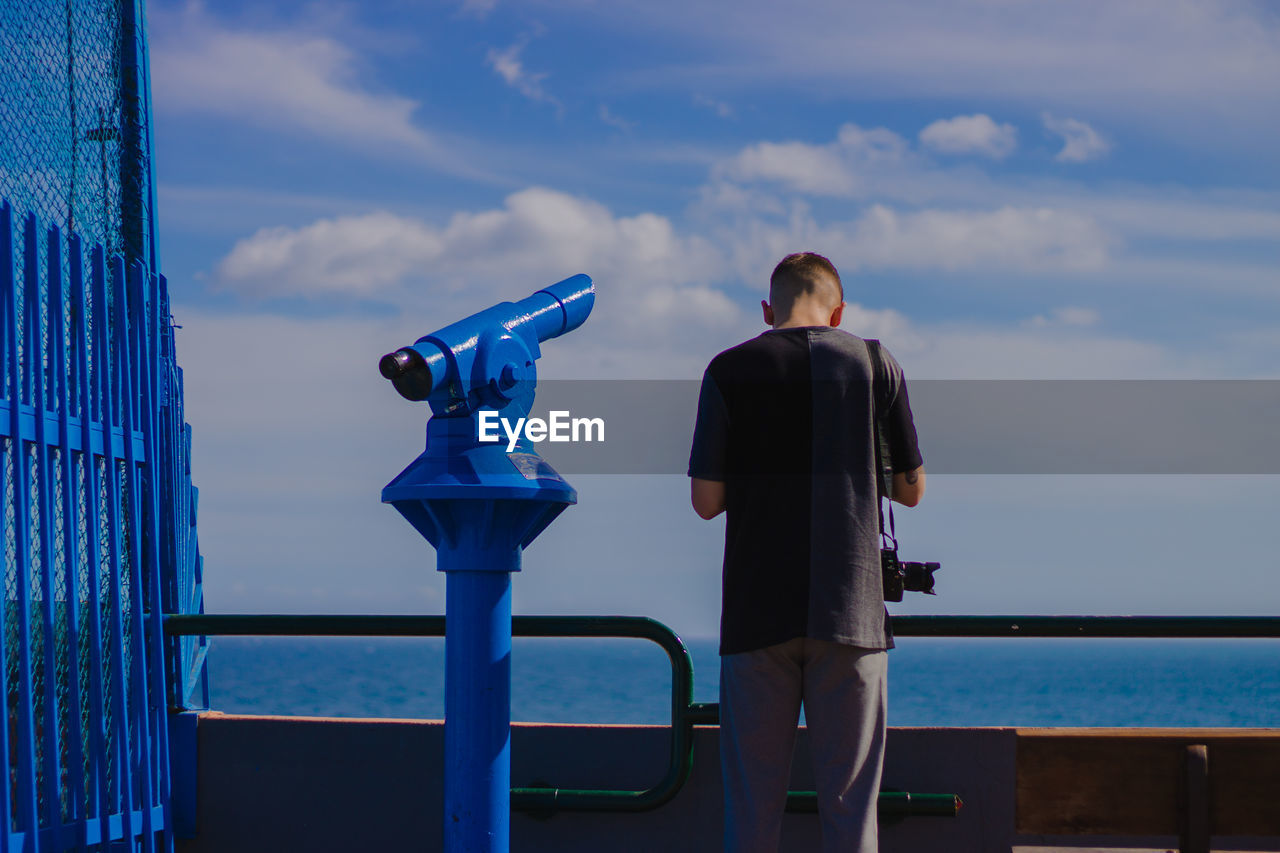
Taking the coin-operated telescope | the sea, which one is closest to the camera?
the coin-operated telescope

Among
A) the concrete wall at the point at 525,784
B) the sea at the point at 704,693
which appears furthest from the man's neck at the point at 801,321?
the sea at the point at 704,693

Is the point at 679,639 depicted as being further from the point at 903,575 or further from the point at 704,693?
the point at 704,693

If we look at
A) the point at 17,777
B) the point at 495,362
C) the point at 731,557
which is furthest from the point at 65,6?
the point at 731,557

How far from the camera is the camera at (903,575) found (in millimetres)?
2912

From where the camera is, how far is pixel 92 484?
362 centimetres

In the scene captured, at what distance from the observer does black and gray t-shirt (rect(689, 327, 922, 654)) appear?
9.20 ft

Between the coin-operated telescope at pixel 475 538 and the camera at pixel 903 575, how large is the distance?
89 cm

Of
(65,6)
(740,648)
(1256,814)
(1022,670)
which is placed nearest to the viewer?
(740,648)

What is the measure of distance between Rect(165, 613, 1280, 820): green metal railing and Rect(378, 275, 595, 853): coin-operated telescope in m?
0.44

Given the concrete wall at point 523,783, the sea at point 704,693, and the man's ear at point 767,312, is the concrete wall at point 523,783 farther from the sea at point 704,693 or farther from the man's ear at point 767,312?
the sea at point 704,693

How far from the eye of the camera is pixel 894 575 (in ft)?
9.58

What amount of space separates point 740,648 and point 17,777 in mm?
1991

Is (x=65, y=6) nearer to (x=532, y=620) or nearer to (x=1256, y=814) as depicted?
(x=532, y=620)

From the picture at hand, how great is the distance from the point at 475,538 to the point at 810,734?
3.29 ft
